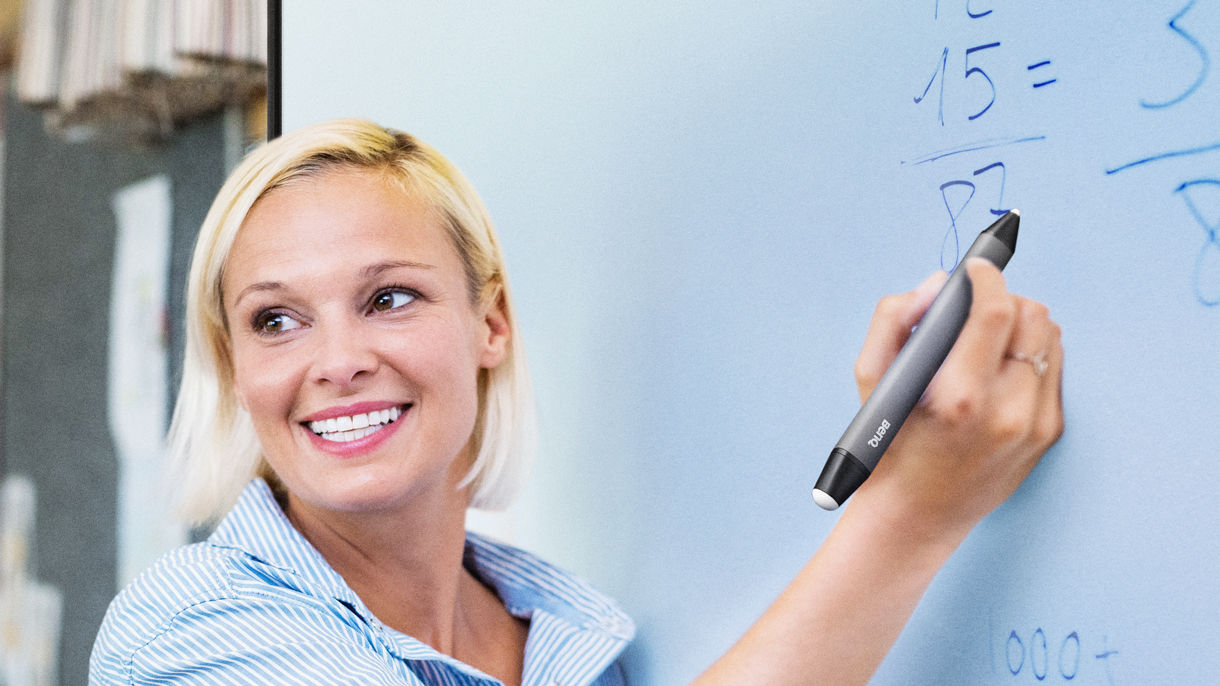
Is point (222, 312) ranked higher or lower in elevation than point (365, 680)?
higher

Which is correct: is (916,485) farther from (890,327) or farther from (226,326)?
(226,326)

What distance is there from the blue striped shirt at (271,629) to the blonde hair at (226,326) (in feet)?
0.38

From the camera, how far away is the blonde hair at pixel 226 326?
705 millimetres

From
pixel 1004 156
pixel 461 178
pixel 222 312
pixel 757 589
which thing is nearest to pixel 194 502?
pixel 222 312

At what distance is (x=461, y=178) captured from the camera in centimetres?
76

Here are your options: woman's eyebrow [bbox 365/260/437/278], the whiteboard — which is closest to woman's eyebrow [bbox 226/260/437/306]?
woman's eyebrow [bbox 365/260/437/278]

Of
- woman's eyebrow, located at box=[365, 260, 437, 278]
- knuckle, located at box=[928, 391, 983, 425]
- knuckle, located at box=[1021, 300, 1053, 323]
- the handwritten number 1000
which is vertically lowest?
knuckle, located at box=[928, 391, 983, 425]

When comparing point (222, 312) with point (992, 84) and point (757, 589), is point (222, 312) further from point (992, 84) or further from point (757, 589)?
point (992, 84)

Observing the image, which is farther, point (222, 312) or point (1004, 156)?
point (222, 312)

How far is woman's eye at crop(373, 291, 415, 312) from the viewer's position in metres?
0.69

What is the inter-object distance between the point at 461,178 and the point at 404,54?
200 mm

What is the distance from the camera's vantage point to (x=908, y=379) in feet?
1.42

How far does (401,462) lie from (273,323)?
0.13 meters

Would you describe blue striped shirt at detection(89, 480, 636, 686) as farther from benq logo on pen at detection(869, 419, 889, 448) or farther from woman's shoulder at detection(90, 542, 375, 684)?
benq logo on pen at detection(869, 419, 889, 448)
